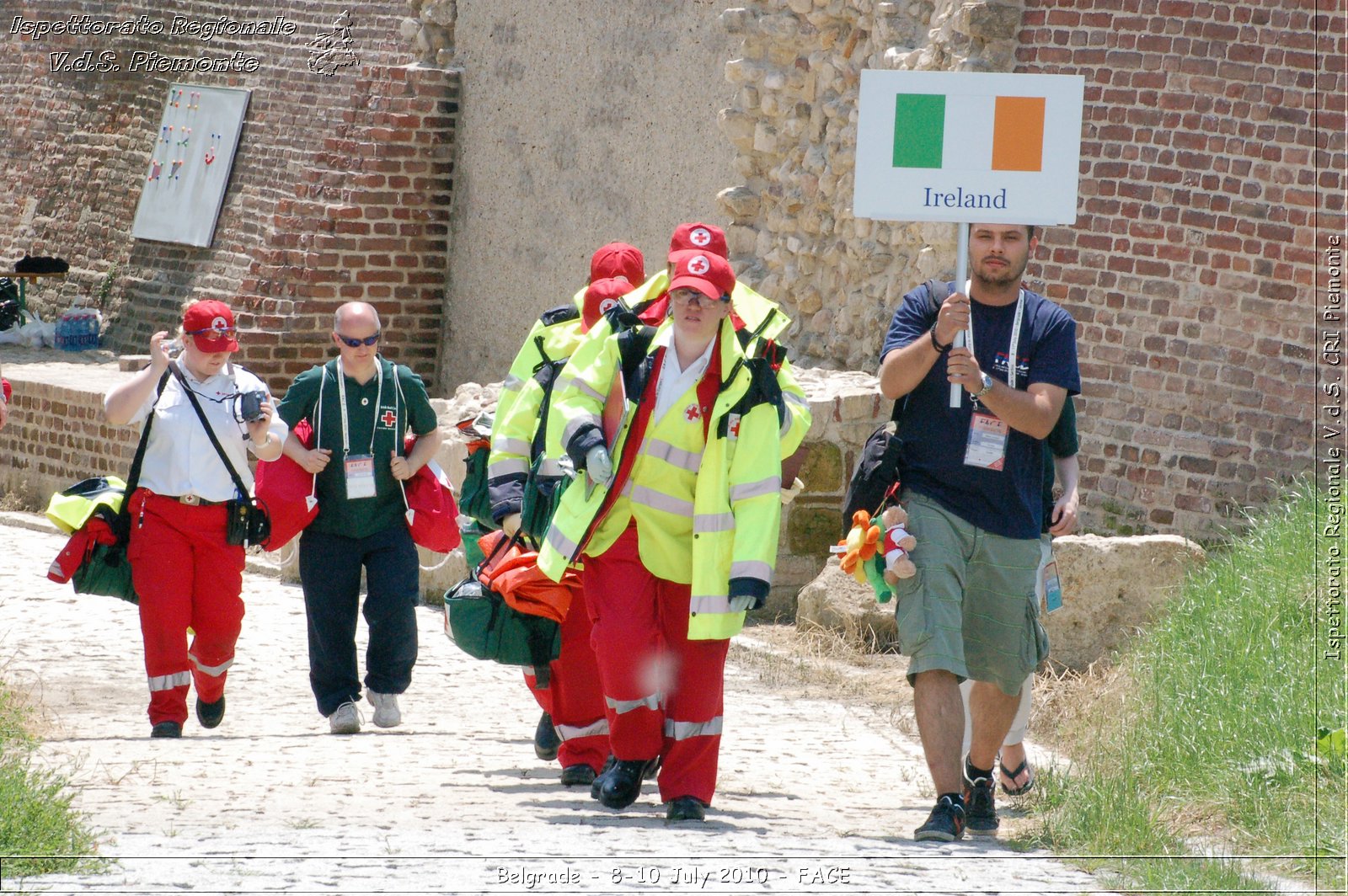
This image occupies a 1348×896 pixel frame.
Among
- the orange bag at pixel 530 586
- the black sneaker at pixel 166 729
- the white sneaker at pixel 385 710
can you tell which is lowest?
the black sneaker at pixel 166 729

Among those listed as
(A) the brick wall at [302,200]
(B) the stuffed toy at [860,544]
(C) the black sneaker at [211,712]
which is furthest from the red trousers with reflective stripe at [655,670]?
(A) the brick wall at [302,200]

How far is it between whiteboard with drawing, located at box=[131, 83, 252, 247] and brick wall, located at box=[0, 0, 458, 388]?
13cm

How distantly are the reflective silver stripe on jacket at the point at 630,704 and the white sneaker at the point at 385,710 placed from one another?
1.87 meters

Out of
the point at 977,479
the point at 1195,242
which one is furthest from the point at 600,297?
the point at 1195,242

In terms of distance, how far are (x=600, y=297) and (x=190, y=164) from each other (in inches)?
458

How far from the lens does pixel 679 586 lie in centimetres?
531

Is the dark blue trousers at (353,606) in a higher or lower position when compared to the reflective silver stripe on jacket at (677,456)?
lower

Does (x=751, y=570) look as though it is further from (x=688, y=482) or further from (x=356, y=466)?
(x=356, y=466)

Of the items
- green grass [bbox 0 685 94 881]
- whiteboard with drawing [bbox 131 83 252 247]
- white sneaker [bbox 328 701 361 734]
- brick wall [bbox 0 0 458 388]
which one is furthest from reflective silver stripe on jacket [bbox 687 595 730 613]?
whiteboard with drawing [bbox 131 83 252 247]

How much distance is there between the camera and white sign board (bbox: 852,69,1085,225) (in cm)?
514

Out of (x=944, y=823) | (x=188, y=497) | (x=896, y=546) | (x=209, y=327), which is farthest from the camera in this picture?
(x=209, y=327)

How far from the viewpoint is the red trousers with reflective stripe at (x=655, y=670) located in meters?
5.16

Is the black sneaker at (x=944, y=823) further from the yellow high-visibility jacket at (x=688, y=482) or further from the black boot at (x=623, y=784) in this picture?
the black boot at (x=623, y=784)

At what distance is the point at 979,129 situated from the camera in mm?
5176
